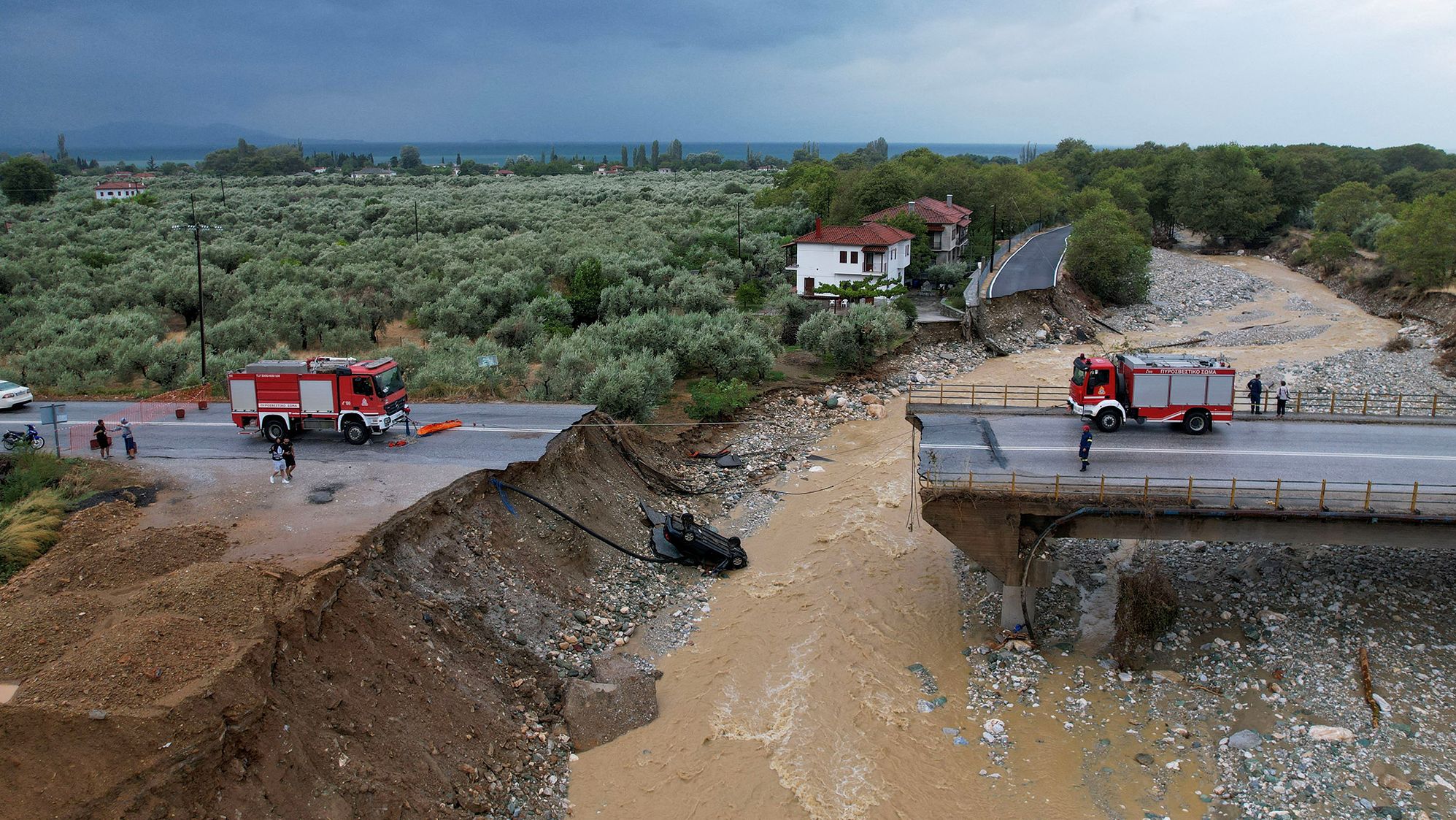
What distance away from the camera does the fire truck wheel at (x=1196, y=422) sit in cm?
2294

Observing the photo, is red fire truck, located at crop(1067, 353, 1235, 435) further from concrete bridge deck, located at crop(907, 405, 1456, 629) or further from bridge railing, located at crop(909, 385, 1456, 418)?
bridge railing, located at crop(909, 385, 1456, 418)

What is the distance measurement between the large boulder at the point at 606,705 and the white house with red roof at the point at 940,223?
2056 inches

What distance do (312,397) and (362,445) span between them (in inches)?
68.3

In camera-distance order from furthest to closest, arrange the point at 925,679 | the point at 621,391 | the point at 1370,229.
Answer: the point at 1370,229, the point at 621,391, the point at 925,679

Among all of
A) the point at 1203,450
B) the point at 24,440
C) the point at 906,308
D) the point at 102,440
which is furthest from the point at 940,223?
the point at 24,440

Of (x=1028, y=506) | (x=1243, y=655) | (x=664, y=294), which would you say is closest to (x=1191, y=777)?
(x=1243, y=655)

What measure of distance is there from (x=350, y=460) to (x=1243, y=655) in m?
20.3

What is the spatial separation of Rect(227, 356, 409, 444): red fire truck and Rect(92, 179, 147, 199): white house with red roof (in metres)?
112

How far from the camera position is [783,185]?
99750 millimetres

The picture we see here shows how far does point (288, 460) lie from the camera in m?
21.0

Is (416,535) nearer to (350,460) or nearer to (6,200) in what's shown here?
(350,460)

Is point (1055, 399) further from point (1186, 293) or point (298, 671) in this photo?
point (1186, 293)

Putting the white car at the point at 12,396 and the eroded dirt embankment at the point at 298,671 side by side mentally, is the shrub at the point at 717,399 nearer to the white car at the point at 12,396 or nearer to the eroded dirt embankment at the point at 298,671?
the eroded dirt embankment at the point at 298,671

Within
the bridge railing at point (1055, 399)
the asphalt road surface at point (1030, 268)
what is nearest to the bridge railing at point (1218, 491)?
the bridge railing at point (1055, 399)
